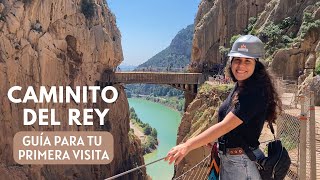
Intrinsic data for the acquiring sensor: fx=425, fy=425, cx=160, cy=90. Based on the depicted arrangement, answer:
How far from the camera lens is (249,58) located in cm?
375

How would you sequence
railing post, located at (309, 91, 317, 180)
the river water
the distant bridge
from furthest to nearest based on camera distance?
the river water
the distant bridge
railing post, located at (309, 91, 317, 180)

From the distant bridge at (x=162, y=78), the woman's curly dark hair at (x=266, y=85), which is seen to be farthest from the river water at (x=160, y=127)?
the woman's curly dark hair at (x=266, y=85)

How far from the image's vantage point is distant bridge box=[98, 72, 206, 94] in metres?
34.9

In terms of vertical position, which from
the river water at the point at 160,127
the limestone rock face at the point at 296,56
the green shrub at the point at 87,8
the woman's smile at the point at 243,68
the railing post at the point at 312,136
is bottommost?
the river water at the point at 160,127

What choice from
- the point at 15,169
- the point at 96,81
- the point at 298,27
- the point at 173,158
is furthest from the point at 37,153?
the point at 173,158

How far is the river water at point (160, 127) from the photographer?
211ft

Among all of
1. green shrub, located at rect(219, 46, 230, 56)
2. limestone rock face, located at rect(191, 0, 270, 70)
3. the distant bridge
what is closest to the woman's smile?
the distant bridge

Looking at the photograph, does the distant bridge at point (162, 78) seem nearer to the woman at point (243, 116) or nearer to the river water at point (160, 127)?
the river water at point (160, 127)

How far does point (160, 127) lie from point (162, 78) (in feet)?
275

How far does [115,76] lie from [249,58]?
106ft

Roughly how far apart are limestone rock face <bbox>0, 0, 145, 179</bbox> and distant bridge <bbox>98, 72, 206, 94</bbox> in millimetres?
1174

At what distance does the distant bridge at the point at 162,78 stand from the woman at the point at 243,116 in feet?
101

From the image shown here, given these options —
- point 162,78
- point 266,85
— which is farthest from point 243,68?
point 162,78

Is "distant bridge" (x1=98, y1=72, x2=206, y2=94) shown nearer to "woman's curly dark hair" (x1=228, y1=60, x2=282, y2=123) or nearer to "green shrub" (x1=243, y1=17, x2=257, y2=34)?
"green shrub" (x1=243, y1=17, x2=257, y2=34)
